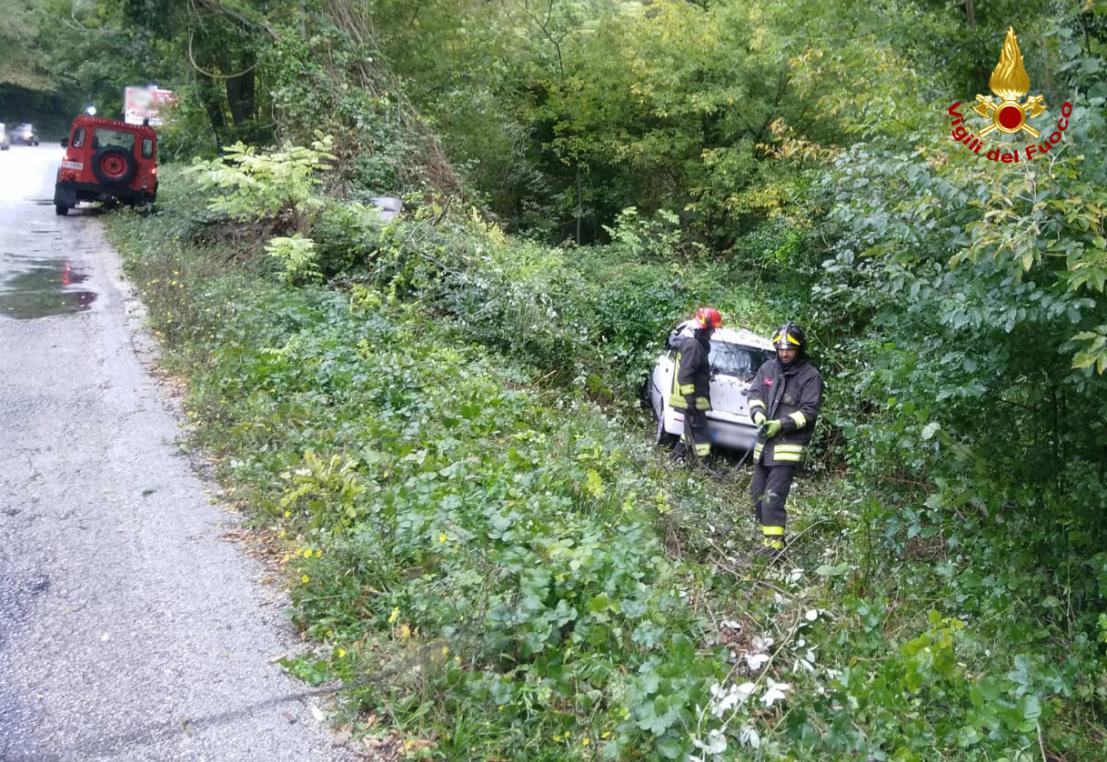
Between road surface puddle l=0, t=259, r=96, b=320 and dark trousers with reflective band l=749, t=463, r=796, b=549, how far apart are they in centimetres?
891

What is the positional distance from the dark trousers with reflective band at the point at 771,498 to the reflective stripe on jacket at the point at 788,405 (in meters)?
0.08

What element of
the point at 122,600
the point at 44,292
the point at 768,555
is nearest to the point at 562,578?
the point at 768,555

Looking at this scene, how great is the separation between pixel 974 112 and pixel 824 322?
239 inches

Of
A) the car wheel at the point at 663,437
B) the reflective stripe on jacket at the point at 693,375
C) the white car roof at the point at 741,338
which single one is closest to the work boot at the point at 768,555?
the reflective stripe on jacket at the point at 693,375

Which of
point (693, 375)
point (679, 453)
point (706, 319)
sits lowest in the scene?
point (679, 453)

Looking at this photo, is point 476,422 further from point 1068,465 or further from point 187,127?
point 187,127

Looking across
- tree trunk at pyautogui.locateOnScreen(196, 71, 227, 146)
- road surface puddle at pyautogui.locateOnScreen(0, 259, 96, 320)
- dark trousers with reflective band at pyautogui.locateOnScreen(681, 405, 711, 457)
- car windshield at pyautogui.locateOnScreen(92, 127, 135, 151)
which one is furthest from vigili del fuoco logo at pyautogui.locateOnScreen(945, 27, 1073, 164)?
car windshield at pyautogui.locateOnScreen(92, 127, 135, 151)

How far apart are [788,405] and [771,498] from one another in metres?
0.80

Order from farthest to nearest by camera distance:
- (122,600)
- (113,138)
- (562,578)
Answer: (113,138)
(122,600)
(562,578)

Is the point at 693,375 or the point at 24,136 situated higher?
the point at 24,136

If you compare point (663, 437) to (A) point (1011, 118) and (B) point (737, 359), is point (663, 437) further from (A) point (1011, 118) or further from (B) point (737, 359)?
(A) point (1011, 118)

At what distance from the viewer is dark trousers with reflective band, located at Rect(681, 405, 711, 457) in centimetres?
862

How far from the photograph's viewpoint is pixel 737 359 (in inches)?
387

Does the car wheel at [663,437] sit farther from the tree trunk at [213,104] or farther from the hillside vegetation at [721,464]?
the tree trunk at [213,104]
